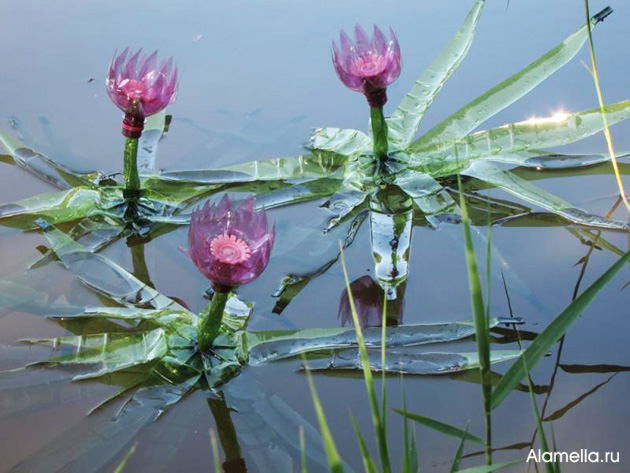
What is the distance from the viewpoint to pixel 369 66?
1.61 meters

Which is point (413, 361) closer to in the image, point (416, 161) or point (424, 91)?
point (416, 161)

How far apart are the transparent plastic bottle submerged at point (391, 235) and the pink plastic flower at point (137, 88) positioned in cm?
45

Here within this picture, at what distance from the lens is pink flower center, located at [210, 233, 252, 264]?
113 centimetres

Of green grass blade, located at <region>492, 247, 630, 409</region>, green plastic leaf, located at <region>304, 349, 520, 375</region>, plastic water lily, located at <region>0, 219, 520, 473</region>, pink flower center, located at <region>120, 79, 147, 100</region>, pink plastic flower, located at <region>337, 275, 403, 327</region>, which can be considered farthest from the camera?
pink flower center, located at <region>120, 79, 147, 100</region>

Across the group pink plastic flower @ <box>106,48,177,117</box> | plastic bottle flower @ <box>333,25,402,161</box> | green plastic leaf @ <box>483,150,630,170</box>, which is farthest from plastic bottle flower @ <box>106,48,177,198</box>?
green plastic leaf @ <box>483,150,630,170</box>

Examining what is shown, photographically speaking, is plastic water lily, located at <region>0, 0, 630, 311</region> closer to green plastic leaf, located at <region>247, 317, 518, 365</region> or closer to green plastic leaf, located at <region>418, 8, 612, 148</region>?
green plastic leaf, located at <region>418, 8, 612, 148</region>

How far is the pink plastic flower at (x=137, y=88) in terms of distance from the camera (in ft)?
5.10

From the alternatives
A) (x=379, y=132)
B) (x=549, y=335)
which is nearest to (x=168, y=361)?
(x=549, y=335)

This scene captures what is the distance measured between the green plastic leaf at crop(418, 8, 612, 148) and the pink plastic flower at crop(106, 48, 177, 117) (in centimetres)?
55

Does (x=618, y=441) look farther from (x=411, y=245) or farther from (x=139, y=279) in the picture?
(x=139, y=279)

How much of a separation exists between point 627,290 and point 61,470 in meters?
0.94

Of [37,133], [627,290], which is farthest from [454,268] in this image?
[37,133]

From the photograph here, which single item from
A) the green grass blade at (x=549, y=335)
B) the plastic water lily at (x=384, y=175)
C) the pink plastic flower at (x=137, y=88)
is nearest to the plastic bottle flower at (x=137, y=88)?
the pink plastic flower at (x=137, y=88)

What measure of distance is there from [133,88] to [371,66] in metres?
0.45
